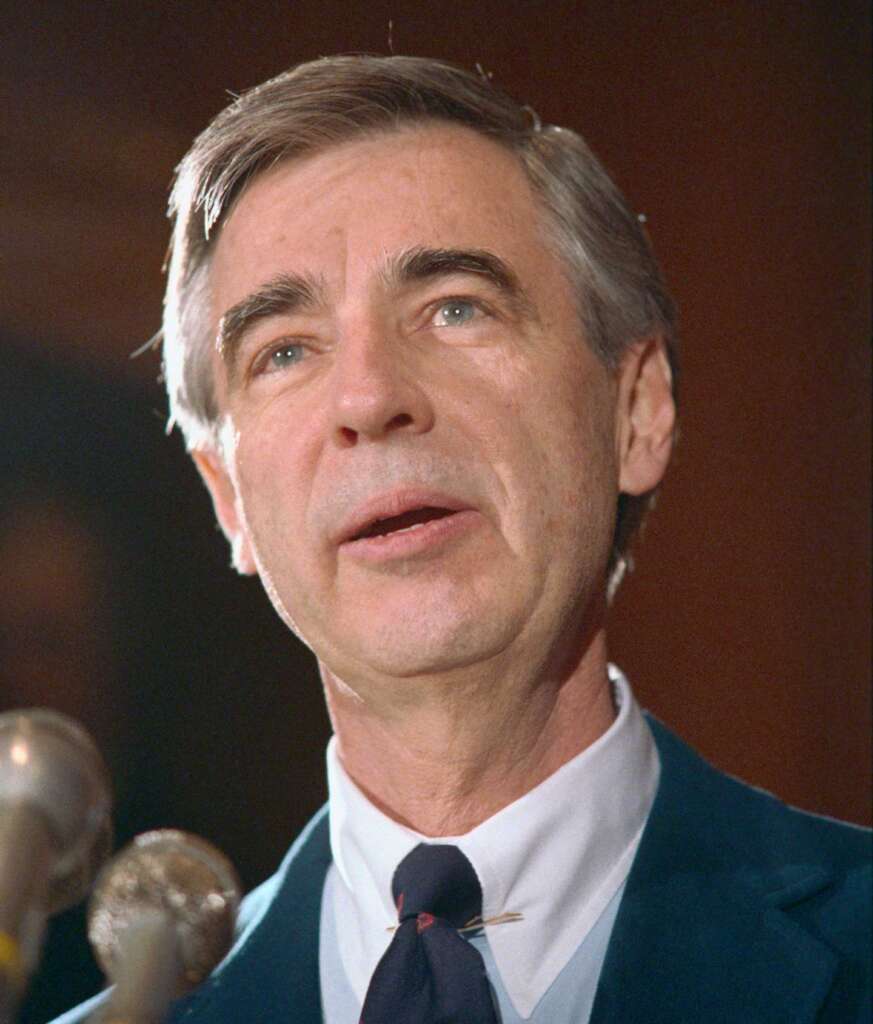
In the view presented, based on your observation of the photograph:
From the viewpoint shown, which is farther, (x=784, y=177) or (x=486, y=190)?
(x=784, y=177)

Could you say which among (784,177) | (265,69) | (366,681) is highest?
(265,69)

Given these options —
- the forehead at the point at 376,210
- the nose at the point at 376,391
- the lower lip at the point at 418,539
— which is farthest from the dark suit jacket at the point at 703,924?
the forehead at the point at 376,210

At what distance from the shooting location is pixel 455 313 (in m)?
1.64

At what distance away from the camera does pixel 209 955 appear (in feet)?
3.02

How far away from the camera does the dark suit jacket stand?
1.44 meters

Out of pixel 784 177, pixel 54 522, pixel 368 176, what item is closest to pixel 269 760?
pixel 54 522

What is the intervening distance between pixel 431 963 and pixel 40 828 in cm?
79

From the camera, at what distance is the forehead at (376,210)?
1619 millimetres

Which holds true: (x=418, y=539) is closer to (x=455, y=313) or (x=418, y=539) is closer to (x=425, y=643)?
(x=425, y=643)

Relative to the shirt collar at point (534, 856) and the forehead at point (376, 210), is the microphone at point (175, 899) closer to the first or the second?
the shirt collar at point (534, 856)

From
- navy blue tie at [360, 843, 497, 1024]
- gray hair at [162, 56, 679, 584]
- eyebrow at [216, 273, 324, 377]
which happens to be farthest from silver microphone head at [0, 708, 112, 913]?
gray hair at [162, 56, 679, 584]

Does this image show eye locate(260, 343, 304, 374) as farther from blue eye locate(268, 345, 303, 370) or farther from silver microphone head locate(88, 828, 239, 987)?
silver microphone head locate(88, 828, 239, 987)

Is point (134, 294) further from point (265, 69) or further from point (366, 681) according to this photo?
point (366, 681)

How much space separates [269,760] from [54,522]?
455mm
